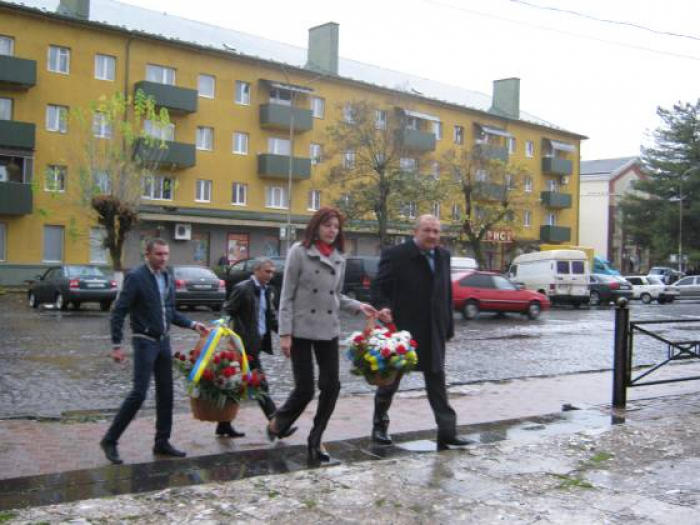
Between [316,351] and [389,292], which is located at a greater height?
[389,292]

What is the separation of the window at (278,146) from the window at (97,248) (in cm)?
→ 1074

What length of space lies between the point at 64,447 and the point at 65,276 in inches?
708

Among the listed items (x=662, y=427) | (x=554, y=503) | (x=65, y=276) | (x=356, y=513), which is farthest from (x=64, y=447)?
(x=65, y=276)

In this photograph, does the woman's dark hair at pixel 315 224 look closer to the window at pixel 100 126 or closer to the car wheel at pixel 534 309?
the car wheel at pixel 534 309

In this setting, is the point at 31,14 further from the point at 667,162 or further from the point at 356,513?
the point at 667,162

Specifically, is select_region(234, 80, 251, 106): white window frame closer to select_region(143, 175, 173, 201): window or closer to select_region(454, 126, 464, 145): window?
select_region(143, 175, 173, 201): window

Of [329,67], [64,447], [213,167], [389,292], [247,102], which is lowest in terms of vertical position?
[64,447]

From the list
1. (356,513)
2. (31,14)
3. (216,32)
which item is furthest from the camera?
(216,32)

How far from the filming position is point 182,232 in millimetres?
39188

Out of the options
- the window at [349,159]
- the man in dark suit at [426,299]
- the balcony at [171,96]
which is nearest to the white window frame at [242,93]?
the balcony at [171,96]

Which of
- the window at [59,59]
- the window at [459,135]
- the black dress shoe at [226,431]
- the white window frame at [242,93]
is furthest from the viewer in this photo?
the window at [459,135]

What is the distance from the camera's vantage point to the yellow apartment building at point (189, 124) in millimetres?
34688

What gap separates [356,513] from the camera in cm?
464

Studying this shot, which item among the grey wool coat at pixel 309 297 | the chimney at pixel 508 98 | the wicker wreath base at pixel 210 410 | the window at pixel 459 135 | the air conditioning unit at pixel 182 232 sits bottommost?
the wicker wreath base at pixel 210 410
